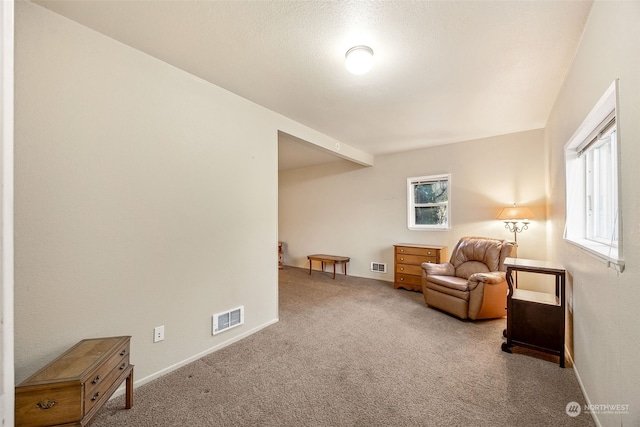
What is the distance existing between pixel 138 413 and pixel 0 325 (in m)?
1.14

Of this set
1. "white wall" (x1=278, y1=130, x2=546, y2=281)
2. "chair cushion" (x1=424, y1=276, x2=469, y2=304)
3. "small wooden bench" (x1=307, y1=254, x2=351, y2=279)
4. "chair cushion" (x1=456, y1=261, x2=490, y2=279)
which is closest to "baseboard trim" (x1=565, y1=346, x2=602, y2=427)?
"chair cushion" (x1=424, y1=276, x2=469, y2=304)

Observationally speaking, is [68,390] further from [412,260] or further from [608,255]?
[412,260]

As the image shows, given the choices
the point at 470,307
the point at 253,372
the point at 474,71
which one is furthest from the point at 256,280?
the point at 474,71

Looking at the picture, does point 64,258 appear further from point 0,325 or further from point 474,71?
point 474,71

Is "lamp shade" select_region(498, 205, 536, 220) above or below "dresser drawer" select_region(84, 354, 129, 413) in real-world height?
above

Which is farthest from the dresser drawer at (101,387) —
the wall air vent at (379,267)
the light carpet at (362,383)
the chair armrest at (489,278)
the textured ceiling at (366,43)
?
the wall air vent at (379,267)

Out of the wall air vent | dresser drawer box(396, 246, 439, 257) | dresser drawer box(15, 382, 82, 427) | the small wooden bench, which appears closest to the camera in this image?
dresser drawer box(15, 382, 82, 427)

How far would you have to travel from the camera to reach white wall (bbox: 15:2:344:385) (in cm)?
152

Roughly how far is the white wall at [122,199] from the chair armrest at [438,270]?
8.00 ft

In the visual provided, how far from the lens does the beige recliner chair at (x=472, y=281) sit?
9.89ft

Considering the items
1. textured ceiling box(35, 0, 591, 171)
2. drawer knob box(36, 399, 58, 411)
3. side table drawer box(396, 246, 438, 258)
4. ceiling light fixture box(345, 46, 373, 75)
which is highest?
textured ceiling box(35, 0, 591, 171)

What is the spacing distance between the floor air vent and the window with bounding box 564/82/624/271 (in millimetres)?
2802

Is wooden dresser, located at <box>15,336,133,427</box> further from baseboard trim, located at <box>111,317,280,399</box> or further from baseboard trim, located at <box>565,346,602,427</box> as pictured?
baseboard trim, located at <box>565,346,602,427</box>

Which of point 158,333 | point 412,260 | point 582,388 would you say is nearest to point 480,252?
point 412,260
